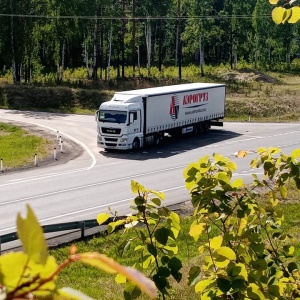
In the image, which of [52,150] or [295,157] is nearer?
[295,157]

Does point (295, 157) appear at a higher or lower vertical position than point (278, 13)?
lower

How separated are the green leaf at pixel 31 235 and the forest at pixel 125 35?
51641 millimetres

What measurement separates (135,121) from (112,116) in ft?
3.90

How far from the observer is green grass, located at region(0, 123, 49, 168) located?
29.0 metres

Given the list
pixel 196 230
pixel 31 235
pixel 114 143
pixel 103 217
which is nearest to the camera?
pixel 31 235

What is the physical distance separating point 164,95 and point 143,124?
8.06 ft

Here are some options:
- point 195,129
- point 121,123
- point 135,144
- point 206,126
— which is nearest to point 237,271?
point 121,123

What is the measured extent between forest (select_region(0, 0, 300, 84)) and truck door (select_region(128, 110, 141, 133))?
23463mm

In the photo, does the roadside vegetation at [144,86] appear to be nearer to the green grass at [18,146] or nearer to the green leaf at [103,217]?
the green grass at [18,146]

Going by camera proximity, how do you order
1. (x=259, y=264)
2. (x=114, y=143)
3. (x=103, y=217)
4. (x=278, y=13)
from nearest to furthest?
(x=278, y=13) → (x=103, y=217) → (x=259, y=264) → (x=114, y=143)

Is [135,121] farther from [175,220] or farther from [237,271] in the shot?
[237,271]

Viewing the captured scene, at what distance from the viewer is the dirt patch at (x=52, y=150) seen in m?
28.2

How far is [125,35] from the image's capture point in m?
70.2

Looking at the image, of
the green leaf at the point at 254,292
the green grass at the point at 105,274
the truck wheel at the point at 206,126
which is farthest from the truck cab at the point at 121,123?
the green leaf at the point at 254,292
